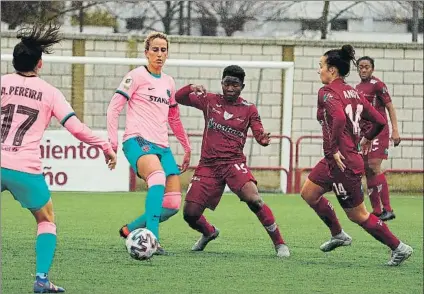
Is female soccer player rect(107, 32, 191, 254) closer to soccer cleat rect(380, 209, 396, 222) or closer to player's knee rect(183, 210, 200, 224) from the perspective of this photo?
player's knee rect(183, 210, 200, 224)

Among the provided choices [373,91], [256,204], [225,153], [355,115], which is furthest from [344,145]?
[373,91]

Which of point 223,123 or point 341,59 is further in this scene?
point 223,123

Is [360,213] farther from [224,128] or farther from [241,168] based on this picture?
[224,128]

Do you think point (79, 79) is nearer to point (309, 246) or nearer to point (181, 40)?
point (181, 40)

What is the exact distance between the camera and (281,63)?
1934 cm

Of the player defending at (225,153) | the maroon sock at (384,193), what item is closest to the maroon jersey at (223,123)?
the player defending at (225,153)

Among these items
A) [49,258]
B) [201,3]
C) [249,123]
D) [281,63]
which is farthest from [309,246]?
[201,3]

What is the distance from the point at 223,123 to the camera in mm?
10039

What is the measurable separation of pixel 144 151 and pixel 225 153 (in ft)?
2.56

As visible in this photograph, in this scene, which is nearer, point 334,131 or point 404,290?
point 404,290

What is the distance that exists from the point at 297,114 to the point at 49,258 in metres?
13.3

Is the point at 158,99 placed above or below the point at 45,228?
above

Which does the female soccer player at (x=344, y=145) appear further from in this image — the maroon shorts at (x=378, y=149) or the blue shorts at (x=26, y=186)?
the maroon shorts at (x=378, y=149)

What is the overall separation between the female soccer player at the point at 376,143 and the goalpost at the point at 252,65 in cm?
541
